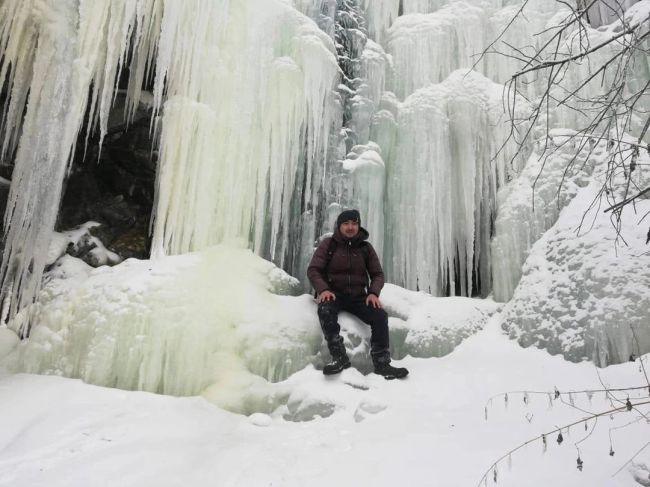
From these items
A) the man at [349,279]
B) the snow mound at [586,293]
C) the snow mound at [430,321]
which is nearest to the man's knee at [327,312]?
the man at [349,279]

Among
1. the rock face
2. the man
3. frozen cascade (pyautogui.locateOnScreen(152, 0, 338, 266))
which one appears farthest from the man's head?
the rock face

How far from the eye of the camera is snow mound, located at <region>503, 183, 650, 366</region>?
3.50 meters

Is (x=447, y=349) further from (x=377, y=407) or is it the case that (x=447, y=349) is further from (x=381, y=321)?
(x=377, y=407)

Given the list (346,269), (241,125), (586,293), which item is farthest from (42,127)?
(586,293)

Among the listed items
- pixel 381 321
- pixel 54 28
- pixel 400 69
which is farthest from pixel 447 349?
pixel 54 28

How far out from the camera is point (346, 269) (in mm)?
3920

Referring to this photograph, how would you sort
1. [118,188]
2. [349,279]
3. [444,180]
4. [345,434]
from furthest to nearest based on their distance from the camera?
[118,188], [444,180], [349,279], [345,434]

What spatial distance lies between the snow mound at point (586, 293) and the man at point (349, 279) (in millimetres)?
1333

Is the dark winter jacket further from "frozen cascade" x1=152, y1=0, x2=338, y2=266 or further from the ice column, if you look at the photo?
the ice column

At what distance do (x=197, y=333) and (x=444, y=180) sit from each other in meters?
3.50

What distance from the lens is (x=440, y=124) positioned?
226 inches

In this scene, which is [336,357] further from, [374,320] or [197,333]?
[197,333]

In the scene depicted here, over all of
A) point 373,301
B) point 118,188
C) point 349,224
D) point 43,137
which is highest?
point 118,188

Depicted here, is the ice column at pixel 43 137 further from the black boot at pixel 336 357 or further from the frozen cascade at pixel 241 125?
the black boot at pixel 336 357
